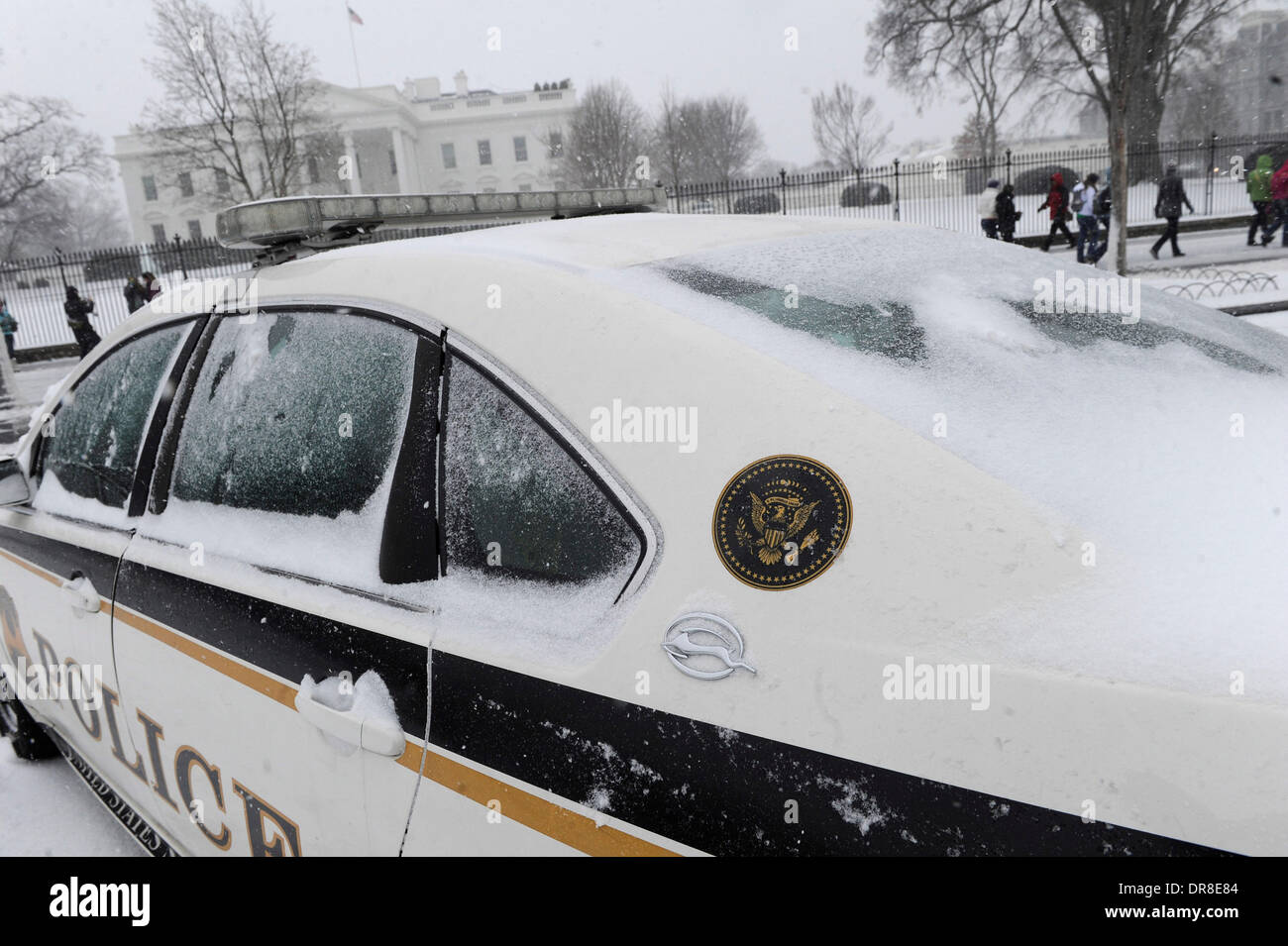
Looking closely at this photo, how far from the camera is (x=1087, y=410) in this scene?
130 cm

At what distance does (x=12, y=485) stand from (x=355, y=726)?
6.44ft

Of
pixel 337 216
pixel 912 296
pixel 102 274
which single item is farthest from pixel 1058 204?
pixel 102 274

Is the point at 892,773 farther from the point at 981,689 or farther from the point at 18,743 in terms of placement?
the point at 18,743

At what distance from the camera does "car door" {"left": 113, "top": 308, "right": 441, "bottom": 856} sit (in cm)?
150

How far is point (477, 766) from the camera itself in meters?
1.34

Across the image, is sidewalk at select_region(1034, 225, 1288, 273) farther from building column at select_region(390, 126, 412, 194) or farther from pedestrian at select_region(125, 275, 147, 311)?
building column at select_region(390, 126, 412, 194)

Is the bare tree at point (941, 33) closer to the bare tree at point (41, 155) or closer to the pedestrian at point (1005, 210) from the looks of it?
the pedestrian at point (1005, 210)

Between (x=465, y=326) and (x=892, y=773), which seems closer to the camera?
(x=892, y=773)

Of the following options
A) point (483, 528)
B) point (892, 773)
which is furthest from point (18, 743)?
point (892, 773)

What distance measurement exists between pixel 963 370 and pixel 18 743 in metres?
3.63

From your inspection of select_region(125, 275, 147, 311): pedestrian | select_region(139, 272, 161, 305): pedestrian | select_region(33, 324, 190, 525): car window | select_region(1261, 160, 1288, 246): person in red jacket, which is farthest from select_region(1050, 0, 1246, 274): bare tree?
select_region(125, 275, 147, 311): pedestrian

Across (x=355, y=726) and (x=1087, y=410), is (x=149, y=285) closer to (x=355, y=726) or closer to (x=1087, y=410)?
(x=355, y=726)

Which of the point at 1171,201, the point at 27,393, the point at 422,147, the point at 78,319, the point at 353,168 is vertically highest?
the point at 422,147

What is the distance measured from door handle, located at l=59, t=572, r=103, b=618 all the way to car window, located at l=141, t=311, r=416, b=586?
248 millimetres
